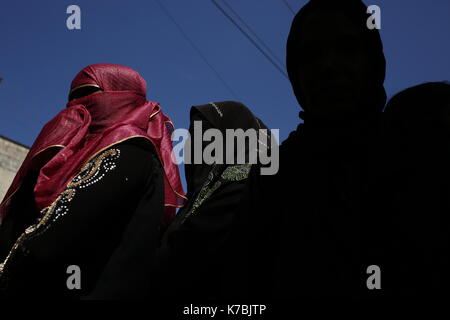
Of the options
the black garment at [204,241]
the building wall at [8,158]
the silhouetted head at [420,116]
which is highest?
the building wall at [8,158]

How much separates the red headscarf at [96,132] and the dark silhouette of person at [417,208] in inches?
37.4

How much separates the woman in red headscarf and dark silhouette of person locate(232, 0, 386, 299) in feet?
1.51

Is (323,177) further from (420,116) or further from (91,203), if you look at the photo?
(91,203)

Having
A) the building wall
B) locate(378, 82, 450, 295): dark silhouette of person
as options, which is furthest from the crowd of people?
the building wall

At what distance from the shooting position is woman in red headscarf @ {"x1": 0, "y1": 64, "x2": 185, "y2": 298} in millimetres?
1269

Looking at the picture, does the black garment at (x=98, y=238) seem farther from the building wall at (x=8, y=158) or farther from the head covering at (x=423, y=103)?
the building wall at (x=8, y=158)

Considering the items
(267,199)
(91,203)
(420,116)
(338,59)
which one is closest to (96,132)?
(91,203)

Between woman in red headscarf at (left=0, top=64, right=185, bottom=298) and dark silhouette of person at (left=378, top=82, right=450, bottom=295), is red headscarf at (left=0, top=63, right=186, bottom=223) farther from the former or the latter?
dark silhouette of person at (left=378, top=82, right=450, bottom=295)

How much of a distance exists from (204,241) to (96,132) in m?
0.74

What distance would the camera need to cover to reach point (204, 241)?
1.24 m

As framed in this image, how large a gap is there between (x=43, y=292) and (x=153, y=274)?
1.14 feet

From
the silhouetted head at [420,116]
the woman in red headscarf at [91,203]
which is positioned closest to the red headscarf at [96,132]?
the woman in red headscarf at [91,203]

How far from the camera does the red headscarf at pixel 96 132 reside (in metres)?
1.51

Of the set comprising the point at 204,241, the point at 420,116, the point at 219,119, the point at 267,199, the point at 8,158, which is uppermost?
the point at 8,158
